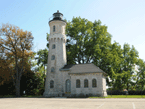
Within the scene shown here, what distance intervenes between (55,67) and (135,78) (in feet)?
80.6

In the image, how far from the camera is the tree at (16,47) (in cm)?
3228

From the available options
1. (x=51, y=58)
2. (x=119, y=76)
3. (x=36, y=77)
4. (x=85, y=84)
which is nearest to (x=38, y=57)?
(x=36, y=77)

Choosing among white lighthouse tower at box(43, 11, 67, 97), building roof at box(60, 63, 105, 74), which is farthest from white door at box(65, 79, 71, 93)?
building roof at box(60, 63, 105, 74)

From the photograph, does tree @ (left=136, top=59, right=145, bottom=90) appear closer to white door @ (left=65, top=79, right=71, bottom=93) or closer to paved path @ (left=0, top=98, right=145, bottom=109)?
white door @ (left=65, top=79, right=71, bottom=93)

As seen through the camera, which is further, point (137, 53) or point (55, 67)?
point (137, 53)

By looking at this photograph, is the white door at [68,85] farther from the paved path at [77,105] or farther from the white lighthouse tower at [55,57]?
the paved path at [77,105]

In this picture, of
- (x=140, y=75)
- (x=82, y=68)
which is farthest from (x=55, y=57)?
(x=140, y=75)

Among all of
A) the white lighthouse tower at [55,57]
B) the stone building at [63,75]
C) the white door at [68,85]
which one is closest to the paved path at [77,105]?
the stone building at [63,75]

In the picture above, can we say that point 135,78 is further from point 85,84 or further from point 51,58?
point 51,58

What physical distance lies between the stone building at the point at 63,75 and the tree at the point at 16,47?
19.9 ft

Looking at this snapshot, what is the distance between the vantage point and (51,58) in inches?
1303

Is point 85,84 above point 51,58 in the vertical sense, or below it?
below

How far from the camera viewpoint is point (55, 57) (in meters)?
32.7

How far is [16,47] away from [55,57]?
9443 mm
